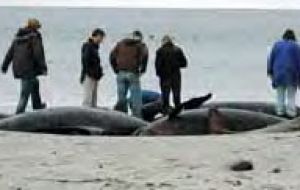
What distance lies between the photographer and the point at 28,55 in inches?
742

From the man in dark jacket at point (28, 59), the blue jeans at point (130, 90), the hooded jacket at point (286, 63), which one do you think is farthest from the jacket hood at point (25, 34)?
the hooded jacket at point (286, 63)

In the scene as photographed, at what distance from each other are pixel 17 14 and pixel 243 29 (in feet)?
156

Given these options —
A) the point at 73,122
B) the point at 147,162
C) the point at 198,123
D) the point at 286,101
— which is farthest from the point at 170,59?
the point at 147,162

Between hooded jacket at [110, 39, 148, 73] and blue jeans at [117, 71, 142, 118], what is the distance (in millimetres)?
102

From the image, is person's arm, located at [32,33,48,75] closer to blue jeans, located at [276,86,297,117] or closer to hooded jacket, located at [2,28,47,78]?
hooded jacket, located at [2,28,47,78]

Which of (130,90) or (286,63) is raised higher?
(286,63)

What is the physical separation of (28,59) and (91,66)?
3.69ft

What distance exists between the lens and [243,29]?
13688 centimetres

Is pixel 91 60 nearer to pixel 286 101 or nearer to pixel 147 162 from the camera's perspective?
pixel 286 101

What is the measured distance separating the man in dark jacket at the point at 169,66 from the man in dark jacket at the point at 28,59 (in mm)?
2125

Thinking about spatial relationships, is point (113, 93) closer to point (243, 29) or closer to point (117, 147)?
point (117, 147)

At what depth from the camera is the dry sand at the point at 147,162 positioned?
1044 cm

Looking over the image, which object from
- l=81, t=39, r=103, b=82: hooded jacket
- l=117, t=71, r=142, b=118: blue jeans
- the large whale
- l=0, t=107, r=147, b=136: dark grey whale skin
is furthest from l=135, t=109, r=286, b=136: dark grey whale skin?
l=81, t=39, r=103, b=82: hooded jacket

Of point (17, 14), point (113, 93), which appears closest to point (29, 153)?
point (113, 93)
